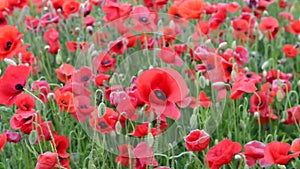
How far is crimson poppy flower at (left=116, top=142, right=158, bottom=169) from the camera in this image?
1550 millimetres

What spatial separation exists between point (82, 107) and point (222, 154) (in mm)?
485

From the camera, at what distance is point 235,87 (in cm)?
171

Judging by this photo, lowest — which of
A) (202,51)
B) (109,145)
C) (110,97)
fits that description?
(109,145)

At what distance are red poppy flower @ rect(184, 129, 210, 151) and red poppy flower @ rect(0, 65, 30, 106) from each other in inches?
19.1

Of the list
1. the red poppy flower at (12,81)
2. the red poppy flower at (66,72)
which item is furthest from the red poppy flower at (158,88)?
the red poppy flower at (66,72)

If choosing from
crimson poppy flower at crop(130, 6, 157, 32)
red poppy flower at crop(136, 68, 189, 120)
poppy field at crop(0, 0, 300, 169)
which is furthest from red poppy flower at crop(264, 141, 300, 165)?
crimson poppy flower at crop(130, 6, 157, 32)

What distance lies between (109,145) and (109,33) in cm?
69

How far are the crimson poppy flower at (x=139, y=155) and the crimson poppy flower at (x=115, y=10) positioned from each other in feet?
2.37

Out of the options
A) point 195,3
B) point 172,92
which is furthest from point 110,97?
point 195,3

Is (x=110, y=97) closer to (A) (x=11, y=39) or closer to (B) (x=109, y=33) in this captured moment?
(A) (x=11, y=39)

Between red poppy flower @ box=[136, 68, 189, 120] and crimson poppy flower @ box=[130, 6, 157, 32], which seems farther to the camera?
crimson poppy flower @ box=[130, 6, 157, 32]

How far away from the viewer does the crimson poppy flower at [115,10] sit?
222 centimetres

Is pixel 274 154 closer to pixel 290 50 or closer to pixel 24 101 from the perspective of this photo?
pixel 24 101

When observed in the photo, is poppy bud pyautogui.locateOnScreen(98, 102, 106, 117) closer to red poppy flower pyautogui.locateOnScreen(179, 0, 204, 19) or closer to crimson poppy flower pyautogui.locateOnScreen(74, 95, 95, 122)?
crimson poppy flower pyautogui.locateOnScreen(74, 95, 95, 122)
